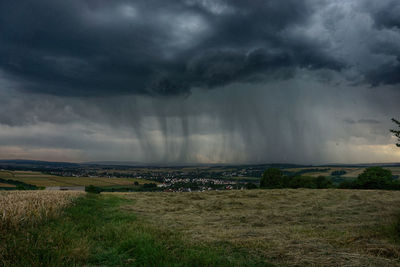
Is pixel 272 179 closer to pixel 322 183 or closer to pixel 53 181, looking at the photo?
pixel 322 183

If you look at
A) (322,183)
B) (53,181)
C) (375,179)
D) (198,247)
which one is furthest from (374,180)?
(53,181)

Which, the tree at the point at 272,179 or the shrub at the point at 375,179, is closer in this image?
the shrub at the point at 375,179

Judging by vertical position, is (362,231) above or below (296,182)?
above

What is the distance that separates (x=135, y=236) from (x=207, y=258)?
244cm

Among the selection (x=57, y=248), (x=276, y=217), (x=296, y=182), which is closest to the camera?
(x=57, y=248)

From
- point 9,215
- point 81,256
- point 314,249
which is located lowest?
point 314,249

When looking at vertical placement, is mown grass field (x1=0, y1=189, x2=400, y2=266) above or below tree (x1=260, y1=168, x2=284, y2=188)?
above

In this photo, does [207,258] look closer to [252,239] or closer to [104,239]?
[252,239]

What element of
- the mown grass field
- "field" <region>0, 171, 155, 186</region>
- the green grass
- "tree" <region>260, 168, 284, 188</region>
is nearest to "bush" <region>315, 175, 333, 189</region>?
"tree" <region>260, 168, 284, 188</region>

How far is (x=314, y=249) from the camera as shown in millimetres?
6484

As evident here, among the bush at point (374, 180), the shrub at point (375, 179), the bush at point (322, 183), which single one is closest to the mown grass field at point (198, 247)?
the bush at point (374, 180)

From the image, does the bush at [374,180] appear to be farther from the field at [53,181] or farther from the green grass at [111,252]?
the field at [53,181]

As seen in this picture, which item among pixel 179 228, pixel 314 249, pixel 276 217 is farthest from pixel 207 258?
pixel 276 217

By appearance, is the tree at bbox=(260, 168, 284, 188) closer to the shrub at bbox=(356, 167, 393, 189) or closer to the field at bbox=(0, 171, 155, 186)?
the shrub at bbox=(356, 167, 393, 189)
